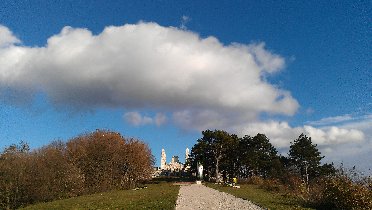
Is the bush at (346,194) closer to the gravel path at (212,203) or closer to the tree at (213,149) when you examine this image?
the gravel path at (212,203)

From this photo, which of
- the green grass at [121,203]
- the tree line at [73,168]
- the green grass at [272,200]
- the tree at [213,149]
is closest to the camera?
the green grass at [272,200]

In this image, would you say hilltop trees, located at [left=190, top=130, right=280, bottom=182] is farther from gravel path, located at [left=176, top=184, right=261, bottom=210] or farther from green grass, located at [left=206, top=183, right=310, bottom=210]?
gravel path, located at [left=176, top=184, right=261, bottom=210]

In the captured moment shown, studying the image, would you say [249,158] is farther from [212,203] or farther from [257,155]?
[212,203]

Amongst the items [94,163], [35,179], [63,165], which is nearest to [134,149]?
[94,163]

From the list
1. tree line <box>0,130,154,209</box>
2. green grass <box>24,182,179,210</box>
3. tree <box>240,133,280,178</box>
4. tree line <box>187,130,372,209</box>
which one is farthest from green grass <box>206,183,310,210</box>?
tree <box>240,133,280,178</box>

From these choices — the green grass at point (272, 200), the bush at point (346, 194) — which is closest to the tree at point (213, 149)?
the green grass at point (272, 200)

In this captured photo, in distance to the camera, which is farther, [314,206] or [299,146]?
[299,146]

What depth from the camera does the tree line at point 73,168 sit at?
3791cm

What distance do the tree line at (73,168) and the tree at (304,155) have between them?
37.6 meters

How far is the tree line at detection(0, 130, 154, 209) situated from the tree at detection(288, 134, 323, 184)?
123 feet

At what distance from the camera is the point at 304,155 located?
89.7 m

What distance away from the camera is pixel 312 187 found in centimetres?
2628

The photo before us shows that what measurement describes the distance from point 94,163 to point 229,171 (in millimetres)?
45280

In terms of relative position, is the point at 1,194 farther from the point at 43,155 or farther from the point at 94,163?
Answer: the point at 94,163
